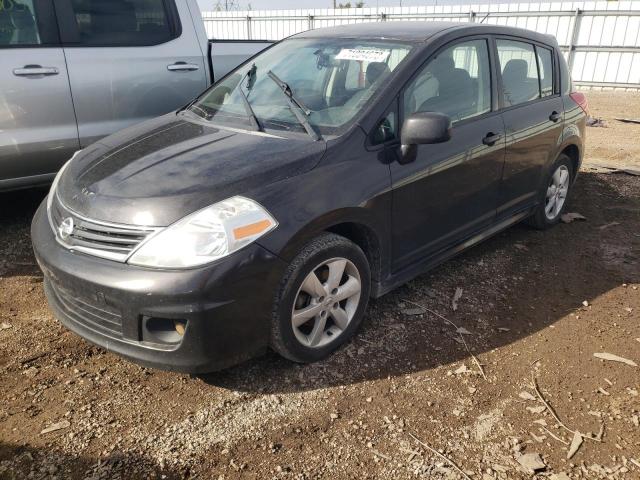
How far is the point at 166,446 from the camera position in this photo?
2330 mm

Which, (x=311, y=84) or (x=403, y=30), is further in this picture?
(x=403, y=30)

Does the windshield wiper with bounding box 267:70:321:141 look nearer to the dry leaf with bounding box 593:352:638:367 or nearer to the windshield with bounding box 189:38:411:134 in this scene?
the windshield with bounding box 189:38:411:134

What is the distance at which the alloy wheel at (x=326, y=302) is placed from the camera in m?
2.71

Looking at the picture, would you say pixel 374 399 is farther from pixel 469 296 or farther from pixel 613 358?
pixel 613 358

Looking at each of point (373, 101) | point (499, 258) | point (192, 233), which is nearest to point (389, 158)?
point (373, 101)

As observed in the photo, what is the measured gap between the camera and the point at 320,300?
2.79 metres

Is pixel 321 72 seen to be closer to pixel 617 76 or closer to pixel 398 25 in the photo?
pixel 398 25

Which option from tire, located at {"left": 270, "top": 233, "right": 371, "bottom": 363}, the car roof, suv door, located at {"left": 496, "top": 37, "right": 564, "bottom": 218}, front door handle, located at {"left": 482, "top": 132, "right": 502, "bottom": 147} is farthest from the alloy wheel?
suv door, located at {"left": 496, "top": 37, "right": 564, "bottom": 218}

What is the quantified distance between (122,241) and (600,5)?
16530mm

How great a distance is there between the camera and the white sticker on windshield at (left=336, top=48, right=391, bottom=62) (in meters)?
3.28

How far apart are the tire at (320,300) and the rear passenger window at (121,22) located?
9.46 ft

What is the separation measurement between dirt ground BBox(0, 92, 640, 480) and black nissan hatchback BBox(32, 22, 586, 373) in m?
0.28

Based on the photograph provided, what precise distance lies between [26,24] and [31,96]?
1.78 ft

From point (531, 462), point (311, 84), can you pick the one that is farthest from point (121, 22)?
point (531, 462)
